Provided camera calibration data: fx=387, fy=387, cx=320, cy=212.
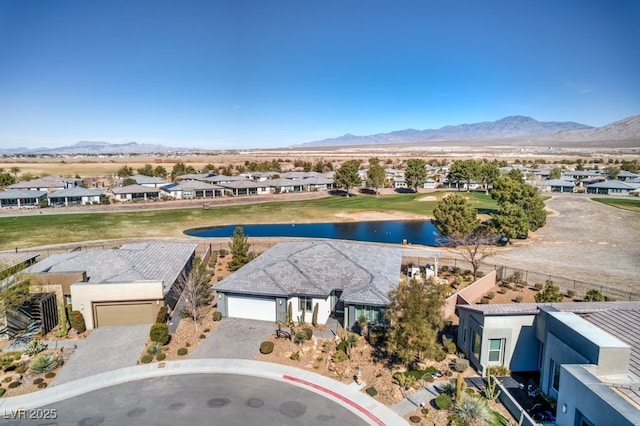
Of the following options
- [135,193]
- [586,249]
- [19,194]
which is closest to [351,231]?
[586,249]

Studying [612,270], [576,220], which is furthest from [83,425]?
[576,220]

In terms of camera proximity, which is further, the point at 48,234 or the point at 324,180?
the point at 324,180

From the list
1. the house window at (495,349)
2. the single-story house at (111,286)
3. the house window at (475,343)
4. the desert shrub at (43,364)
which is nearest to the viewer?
the desert shrub at (43,364)

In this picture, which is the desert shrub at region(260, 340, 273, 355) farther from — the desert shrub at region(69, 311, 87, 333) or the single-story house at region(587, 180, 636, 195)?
the single-story house at region(587, 180, 636, 195)

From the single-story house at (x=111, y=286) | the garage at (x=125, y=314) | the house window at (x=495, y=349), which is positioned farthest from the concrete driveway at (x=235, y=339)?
the house window at (x=495, y=349)

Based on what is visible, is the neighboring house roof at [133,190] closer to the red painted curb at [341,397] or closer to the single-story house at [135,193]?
the single-story house at [135,193]

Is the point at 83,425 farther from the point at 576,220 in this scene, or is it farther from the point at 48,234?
the point at 576,220
